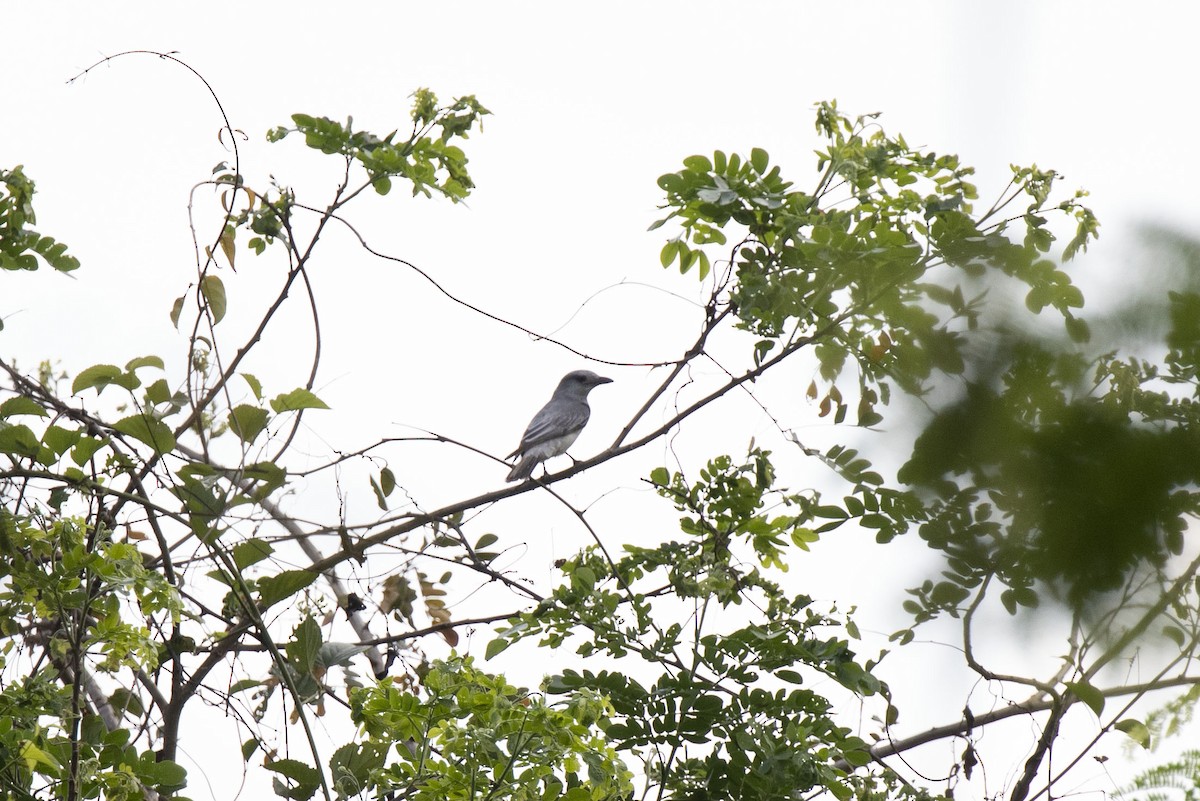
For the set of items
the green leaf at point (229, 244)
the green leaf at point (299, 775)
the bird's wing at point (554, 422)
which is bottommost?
the green leaf at point (299, 775)

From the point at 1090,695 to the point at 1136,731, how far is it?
0.11 meters

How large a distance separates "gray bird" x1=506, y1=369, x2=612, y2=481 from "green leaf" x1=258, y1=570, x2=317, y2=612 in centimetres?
367

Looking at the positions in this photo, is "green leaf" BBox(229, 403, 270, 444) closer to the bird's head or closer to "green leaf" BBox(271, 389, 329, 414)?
"green leaf" BBox(271, 389, 329, 414)

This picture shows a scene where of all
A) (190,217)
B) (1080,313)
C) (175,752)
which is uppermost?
(190,217)

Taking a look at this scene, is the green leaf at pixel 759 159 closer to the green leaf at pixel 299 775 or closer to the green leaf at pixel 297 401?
the green leaf at pixel 297 401

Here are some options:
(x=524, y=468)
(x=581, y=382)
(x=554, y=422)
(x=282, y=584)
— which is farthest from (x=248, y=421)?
(x=581, y=382)

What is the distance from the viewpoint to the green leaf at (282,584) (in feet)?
11.3

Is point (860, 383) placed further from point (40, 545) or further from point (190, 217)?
point (190, 217)

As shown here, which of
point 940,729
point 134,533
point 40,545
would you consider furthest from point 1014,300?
point 134,533

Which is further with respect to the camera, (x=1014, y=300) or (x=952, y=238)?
(x=952, y=238)

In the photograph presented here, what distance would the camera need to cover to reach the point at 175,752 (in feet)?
11.6

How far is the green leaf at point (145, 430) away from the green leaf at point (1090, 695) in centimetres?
299

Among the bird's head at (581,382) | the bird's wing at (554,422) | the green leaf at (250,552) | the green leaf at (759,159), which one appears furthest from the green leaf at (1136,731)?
the bird's head at (581,382)

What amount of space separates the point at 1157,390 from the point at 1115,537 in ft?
0.40
